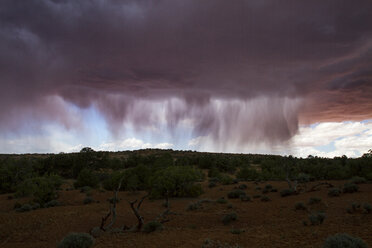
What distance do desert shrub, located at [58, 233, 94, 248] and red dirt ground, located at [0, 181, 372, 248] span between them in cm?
63

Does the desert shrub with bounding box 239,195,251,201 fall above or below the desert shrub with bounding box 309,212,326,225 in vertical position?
below

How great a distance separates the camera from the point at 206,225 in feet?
60.8

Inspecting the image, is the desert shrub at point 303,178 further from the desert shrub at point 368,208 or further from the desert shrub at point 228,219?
the desert shrub at point 228,219

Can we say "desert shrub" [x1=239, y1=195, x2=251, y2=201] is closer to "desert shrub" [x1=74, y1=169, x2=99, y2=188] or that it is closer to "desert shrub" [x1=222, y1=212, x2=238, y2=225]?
"desert shrub" [x1=222, y1=212, x2=238, y2=225]

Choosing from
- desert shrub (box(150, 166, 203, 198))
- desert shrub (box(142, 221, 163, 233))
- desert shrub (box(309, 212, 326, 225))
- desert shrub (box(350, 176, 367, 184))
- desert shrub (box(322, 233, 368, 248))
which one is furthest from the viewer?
desert shrub (box(150, 166, 203, 198))

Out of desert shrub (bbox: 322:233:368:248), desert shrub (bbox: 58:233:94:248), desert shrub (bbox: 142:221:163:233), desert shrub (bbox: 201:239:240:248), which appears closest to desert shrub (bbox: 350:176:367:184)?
desert shrub (bbox: 322:233:368:248)

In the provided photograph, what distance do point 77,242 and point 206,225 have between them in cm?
974

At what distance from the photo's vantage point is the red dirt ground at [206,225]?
1314cm

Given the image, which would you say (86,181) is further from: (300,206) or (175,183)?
(300,206)

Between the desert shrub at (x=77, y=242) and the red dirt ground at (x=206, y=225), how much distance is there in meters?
0.63

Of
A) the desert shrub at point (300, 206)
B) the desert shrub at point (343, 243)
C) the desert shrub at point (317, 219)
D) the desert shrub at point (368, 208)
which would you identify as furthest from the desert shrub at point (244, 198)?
the desert shrub at point (343, 243)

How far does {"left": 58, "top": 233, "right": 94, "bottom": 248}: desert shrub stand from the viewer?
12.4 metres

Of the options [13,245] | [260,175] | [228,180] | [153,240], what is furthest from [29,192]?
[260,175]

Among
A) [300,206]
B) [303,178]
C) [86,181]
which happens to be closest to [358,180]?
[303,178]
